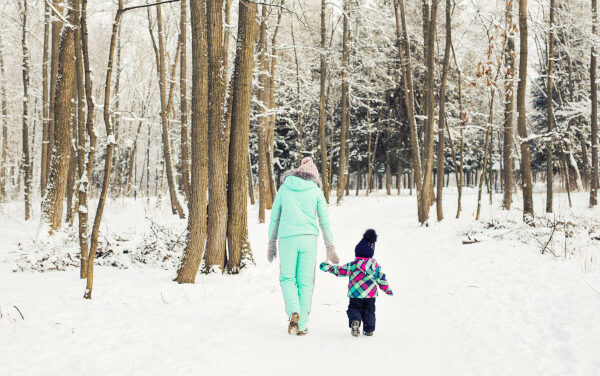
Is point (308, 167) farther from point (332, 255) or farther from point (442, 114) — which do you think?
point (442, 114)

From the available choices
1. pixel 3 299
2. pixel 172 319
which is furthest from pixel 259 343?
pixel 3 299

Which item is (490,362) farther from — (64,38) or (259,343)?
(64,38)

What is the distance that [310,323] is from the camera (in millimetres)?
5113

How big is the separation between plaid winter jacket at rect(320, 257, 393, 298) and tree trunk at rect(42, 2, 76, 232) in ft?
24.7

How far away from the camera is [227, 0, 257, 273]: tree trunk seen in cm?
718

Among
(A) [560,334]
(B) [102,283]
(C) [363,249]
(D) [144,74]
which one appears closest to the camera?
(A) [560,334]

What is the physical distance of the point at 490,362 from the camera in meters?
3.80

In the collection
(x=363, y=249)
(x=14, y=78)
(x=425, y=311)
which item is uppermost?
(x=14, y=78)

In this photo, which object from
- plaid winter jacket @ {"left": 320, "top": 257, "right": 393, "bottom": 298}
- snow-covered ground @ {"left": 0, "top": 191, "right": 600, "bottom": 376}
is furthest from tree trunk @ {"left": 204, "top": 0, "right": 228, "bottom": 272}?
plaid winter jacket @ {"left": 320, "top": 257, "right": 393, "bottom": 298}

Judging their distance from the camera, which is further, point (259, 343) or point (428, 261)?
point (428, 261)

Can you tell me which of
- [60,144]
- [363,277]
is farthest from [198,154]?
[60,144]

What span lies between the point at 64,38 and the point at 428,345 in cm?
933

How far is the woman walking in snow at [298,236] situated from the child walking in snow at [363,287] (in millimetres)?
278

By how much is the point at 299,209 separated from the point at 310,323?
1.43 m
